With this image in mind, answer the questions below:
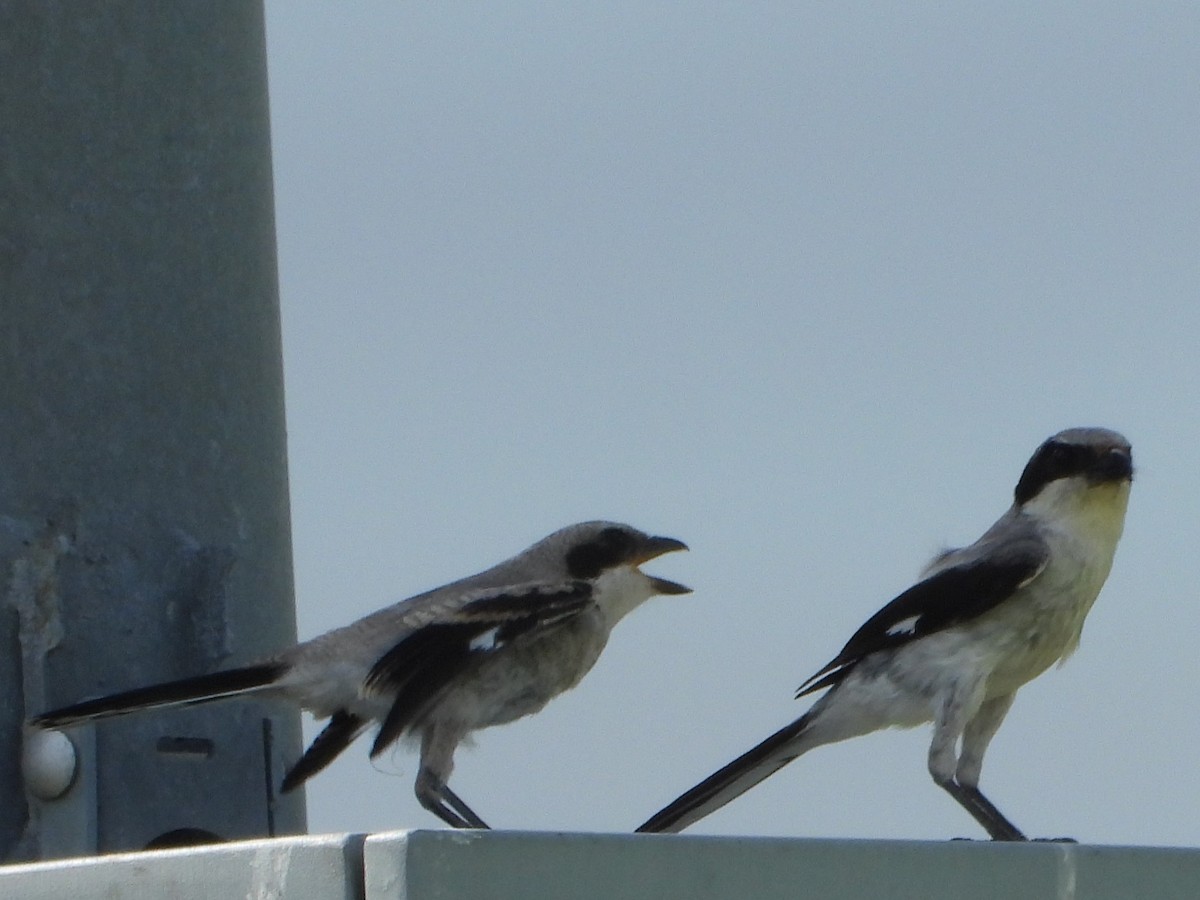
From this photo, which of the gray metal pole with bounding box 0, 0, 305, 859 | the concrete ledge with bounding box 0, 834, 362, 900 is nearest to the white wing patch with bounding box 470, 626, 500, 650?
the gray metal pole with bounding box 0, 0, 305, 859

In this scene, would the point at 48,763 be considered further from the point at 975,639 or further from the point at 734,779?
the point at 975,639

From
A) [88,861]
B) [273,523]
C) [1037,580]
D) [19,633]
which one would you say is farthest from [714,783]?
[88,861]

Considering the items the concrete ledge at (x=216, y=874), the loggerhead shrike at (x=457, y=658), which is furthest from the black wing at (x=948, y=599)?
the concrete ledge at (x=216, y=874)

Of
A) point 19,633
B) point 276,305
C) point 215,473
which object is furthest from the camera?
point 276,305

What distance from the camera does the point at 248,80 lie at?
442 centimetres

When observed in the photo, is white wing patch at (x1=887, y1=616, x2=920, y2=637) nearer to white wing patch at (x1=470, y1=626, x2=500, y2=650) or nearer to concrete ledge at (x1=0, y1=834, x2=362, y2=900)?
white wing patch at (x1=470, y1=626, x2=500, y2=650)

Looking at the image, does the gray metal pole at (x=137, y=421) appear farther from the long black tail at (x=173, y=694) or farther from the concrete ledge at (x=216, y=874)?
the concrete ledge at (x=216, y=874)

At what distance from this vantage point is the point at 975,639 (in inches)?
195

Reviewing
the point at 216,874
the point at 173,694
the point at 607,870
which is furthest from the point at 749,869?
the point at 173,694

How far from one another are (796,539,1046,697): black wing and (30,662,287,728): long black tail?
160 cm

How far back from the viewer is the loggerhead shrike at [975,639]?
4.93 metres

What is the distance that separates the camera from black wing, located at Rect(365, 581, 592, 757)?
4.40 meters

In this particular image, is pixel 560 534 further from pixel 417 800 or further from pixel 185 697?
pixel 185 697

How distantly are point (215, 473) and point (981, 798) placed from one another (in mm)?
1954
